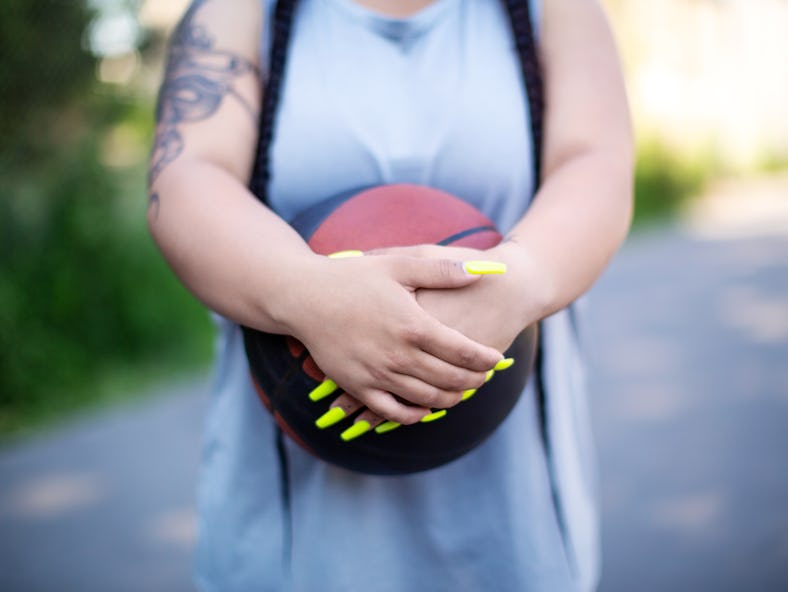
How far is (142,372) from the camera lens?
17.9 feet

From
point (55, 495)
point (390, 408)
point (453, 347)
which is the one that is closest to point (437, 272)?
point (453, 347)

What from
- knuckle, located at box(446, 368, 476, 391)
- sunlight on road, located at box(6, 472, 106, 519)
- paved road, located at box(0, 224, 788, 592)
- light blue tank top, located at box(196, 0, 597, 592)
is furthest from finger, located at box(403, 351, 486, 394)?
sunlight on road, located at box(6, 472, 106, 519)

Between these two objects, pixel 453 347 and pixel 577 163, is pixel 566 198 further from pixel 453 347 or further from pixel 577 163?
pixel 453 347

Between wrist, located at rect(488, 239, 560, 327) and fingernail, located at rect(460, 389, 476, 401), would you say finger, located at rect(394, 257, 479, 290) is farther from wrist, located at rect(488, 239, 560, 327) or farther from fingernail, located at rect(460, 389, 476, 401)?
fingernail, located at rect(460, 389, 476, 401)

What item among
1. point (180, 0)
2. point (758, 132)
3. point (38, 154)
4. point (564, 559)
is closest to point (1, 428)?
point (38, 154)

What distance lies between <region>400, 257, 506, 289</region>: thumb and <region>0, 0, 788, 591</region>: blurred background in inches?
89.2

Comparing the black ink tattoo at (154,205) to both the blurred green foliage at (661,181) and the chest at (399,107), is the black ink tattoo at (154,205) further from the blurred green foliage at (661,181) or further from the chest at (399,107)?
the blurred green foliage at (661,181)

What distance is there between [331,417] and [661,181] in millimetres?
12664

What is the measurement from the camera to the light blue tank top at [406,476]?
1384mm

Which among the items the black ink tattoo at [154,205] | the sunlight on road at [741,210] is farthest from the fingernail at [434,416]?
the sunlight on road at [741,210]

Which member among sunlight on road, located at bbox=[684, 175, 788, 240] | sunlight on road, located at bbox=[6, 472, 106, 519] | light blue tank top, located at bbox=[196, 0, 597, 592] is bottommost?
sunlight on road, located at bbox=[684, 175, 788, 240]

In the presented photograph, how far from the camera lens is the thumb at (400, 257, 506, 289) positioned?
1091mm

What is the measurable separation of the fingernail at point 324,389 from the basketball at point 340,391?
15mm

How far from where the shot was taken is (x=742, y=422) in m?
4.23
